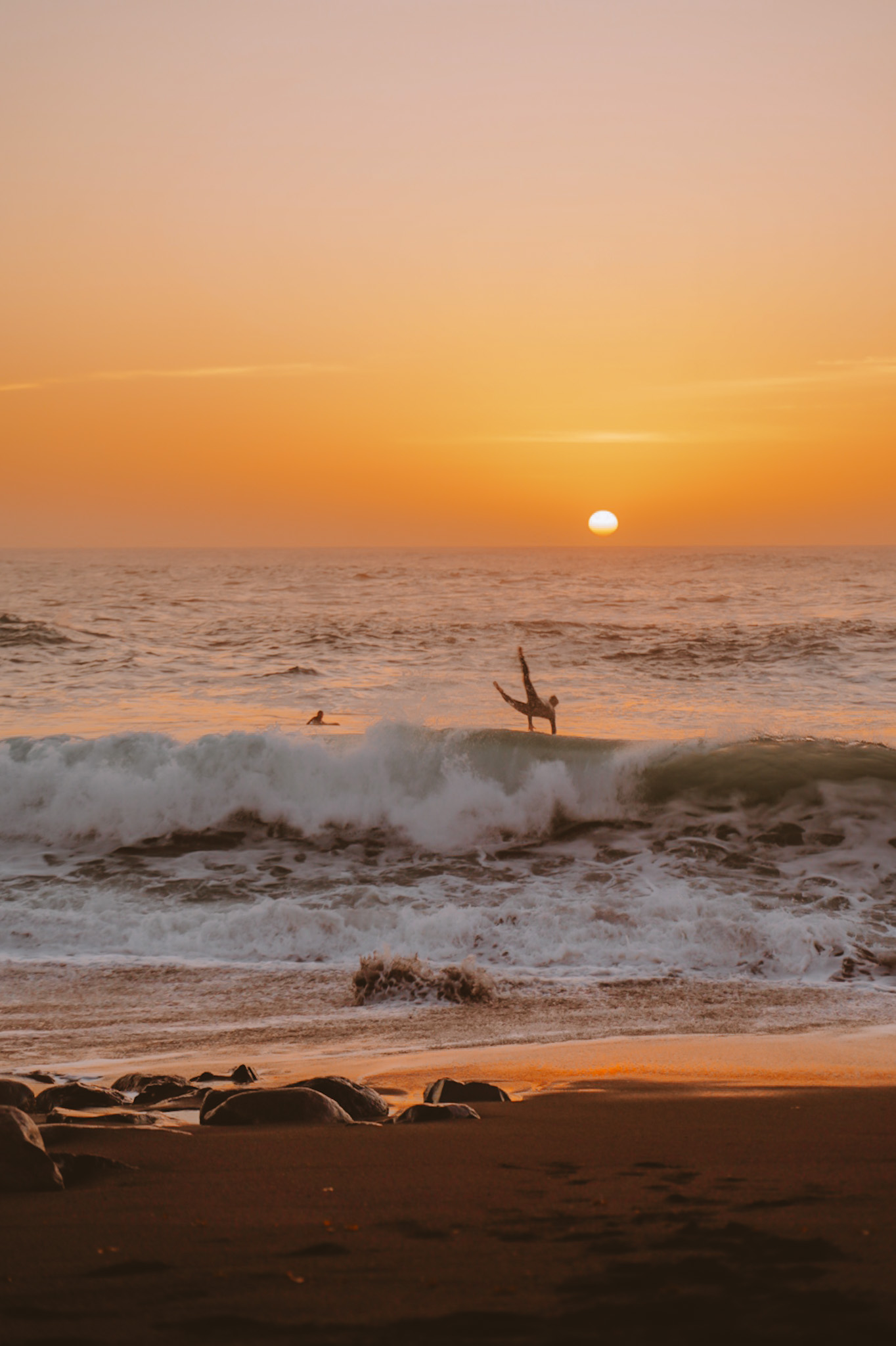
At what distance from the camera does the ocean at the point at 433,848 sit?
7.26 m

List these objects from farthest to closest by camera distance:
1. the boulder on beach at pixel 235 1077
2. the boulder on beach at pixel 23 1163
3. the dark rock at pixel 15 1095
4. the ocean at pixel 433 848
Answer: the ocean at pixel 433 848, the boulder on beach at pixel 235 1077, the dark rock at pixel 15 1095, the boulder on beach at pixel 23 1163

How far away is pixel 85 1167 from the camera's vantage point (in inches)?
125

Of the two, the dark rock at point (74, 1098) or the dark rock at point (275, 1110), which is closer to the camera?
the dark rock at point (275, 1110)

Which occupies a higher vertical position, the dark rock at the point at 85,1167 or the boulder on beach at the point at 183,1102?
the dark rock at the point at 85,1167

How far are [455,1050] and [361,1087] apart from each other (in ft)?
5.76

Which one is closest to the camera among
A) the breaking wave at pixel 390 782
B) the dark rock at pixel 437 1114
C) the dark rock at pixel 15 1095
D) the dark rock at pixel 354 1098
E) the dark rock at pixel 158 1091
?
the dark rock at pixel 437 1114

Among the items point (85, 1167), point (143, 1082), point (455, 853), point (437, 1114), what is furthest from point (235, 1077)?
point (455, 853)

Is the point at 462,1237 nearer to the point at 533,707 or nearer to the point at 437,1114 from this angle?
the point at 437,1114

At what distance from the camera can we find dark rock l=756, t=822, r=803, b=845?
1151 cm

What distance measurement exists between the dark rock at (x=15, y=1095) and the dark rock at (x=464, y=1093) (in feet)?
5.25

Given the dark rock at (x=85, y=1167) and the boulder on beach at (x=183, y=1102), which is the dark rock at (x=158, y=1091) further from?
the dark rock at (x=85, y=1167)

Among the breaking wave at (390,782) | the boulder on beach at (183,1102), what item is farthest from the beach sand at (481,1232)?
the breaking wave at (390,782)

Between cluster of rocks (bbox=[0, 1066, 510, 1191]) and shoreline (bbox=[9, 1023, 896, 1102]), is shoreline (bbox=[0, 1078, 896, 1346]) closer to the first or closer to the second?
cluster of rocks (bbox=[0, 1066, 510, 1191])

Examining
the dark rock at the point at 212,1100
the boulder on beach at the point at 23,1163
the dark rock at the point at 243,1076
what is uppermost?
the boulder on beach at the point at 23,1163
